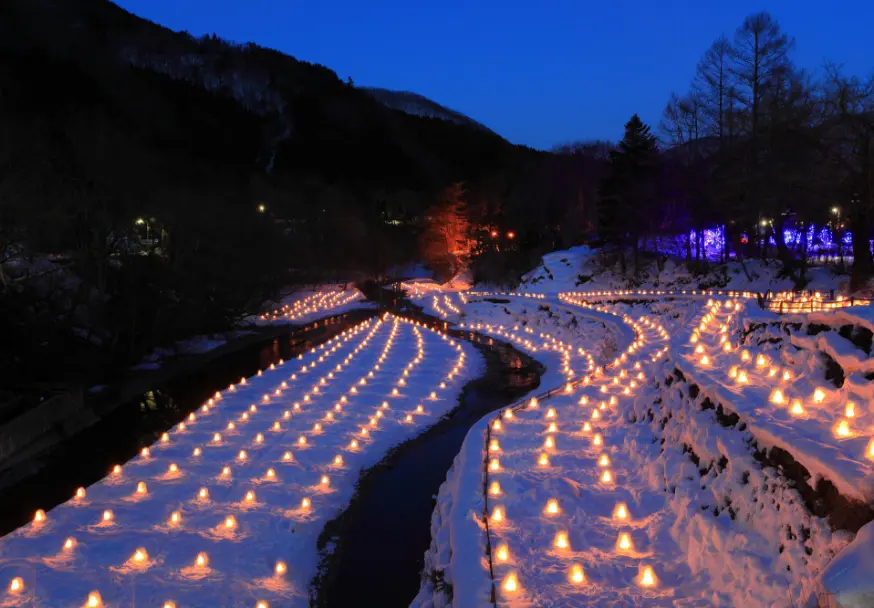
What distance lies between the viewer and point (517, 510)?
6.51 m

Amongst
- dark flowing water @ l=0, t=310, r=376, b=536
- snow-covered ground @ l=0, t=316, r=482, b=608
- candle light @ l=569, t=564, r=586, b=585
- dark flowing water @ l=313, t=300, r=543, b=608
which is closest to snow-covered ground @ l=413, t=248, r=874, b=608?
candle light @ l=569, t=564, r=586, b=585

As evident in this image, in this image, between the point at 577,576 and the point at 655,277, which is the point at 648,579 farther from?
the point at 655,277

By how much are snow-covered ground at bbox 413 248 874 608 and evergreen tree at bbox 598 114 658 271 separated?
66.5 feet

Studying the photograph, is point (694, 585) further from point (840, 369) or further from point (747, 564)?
point (840, 369)

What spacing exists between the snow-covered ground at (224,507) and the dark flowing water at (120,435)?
22.3 inches

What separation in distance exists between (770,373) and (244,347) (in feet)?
61.7

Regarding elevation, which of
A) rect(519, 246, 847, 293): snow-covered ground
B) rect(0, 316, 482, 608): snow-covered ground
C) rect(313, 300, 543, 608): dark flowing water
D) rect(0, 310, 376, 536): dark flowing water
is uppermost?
rect(519, 246, 847, 293): snow-covered ground

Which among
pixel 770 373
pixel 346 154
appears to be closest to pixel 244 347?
pixel 770 373

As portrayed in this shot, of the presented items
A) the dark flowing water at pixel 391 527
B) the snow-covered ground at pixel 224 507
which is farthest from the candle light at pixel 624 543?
the snow-covered ground at pixel 224 507

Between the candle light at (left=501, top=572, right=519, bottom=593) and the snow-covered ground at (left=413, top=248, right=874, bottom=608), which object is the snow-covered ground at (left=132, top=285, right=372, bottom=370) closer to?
the snow-covered ground at (left=413, top=248, right=874, bottom=608)

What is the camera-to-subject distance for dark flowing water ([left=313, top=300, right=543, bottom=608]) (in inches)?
242

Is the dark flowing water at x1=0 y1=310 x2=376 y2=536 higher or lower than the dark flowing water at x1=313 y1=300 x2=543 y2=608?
above

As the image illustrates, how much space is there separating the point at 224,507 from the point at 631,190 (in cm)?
2689

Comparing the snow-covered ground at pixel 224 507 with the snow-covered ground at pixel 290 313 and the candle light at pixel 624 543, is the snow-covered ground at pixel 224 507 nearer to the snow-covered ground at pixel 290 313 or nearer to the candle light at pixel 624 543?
the candle light at pixel 624 543
